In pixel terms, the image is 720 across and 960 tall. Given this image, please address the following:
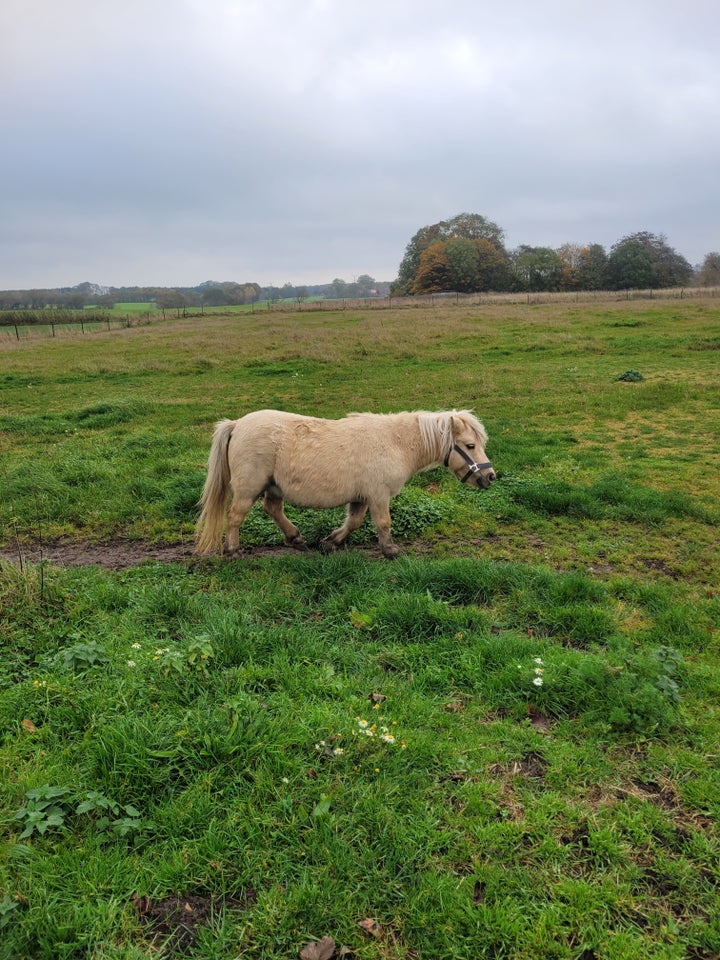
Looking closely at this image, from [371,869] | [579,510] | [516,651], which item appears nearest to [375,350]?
[579,510]

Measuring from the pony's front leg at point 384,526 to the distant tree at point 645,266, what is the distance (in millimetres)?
70921

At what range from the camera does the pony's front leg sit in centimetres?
619

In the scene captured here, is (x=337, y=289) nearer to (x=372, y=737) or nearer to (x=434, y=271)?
(x=434, y=271)

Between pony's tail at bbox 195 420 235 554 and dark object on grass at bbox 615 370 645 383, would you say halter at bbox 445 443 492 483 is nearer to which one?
pony's tail at bbox 195 420 235 554

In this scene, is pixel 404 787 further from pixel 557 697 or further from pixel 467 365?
pixel 467 365

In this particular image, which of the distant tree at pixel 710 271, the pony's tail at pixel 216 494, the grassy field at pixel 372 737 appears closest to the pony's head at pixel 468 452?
the grassy field at pixel 372 737

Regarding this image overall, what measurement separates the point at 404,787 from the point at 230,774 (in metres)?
0.99

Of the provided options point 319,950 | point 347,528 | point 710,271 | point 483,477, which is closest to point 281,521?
point 347,528

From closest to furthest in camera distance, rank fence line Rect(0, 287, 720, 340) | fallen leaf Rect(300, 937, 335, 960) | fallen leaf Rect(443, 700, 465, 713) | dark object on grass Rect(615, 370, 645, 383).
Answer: fallen leaf Rect(300, 937, 335, 960), fallen leaf Rect(443, 700, 465, 713), dark object on grass Rect(615, 370, 645, 383), fence line Rect(0, 287, 720, 340)

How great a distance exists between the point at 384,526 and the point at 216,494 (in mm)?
2053

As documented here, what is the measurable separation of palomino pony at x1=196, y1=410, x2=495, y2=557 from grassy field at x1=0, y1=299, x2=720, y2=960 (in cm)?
62

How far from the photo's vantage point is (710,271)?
6519cm

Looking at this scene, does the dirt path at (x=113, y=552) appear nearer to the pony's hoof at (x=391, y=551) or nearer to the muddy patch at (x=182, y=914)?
the pony's hoof at (x=391, y=551)

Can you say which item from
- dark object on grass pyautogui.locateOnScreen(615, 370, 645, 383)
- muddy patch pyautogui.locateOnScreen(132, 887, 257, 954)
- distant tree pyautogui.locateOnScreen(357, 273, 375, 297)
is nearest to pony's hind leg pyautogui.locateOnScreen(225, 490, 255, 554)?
muddy patch pyautogui.locateOnScreen(132, 887, 257, 954)
